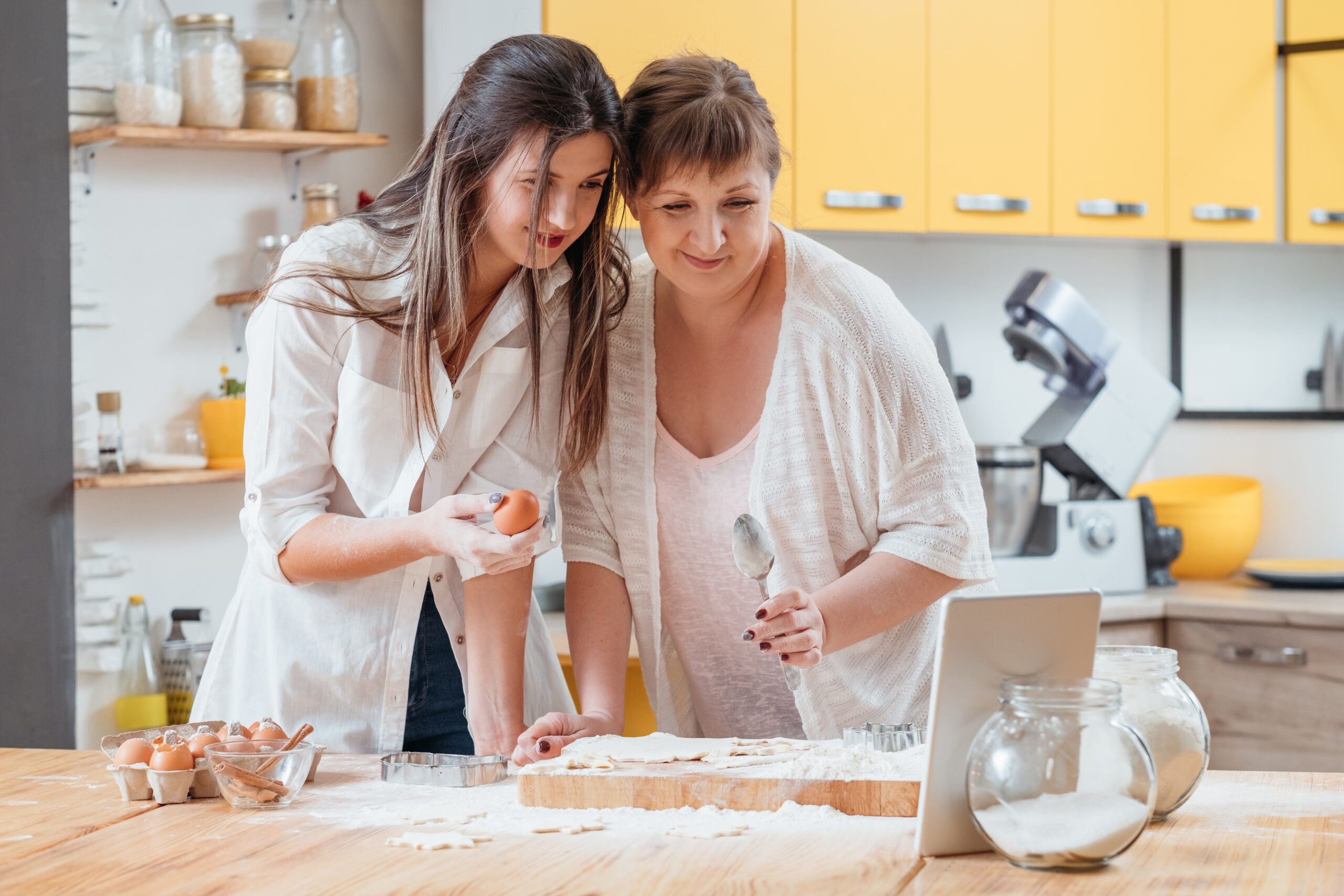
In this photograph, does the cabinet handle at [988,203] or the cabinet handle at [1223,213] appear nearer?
the cabinet handle at [988,203]

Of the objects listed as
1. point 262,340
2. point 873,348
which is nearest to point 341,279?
point 262,340

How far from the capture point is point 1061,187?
2.55 meters

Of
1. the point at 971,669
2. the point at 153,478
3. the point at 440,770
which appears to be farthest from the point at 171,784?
the point at 153,478

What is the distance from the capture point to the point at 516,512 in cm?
108

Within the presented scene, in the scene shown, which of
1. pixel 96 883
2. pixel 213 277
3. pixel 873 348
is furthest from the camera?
pixel 213 277

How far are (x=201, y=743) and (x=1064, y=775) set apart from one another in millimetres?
685

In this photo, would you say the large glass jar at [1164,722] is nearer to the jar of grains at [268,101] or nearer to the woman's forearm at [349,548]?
the woman's forearm at [349,548]

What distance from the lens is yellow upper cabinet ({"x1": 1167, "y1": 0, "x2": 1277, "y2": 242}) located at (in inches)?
102

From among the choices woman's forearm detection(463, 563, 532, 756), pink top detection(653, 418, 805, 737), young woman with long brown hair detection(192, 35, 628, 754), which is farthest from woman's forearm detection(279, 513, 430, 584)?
pink top detection(653, 418, 805, 737)

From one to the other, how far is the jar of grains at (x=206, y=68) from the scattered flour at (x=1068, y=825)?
1.93m

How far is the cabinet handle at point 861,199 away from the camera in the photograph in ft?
7.91

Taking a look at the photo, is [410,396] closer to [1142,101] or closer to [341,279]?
[341,279]

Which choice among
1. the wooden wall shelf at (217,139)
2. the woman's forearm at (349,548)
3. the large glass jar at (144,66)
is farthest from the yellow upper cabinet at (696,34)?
the woman's forearm at (349,548)

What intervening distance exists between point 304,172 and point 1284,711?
2.10m
